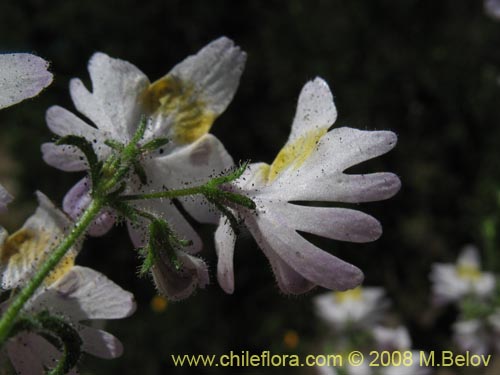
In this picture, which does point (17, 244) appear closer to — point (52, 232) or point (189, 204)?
point (52, 232)

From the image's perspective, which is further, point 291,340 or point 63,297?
point 291,340

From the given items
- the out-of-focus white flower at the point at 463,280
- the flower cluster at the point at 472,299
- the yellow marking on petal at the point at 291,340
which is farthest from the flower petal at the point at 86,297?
the yellow marking on petal at the point at 291,340

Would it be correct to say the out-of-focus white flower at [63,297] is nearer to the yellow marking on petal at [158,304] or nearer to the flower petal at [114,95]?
the flower petal at [114,95]

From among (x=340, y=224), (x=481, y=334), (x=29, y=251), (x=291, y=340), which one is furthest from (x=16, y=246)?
(x=291, y=340)

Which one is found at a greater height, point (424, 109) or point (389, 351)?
Answer: point (389, 351)

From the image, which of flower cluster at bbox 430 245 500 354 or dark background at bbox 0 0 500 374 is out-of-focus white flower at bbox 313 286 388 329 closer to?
flower cluster at bbox 430 245 500 354

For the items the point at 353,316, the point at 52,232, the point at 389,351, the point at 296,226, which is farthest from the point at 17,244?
the point at 353,316

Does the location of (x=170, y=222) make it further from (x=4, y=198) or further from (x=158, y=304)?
(x=158, y=304)
